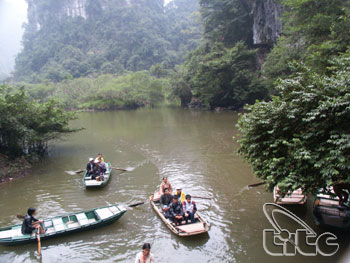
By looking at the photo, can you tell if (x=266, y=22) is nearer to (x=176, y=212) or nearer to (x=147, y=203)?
(x=147, y=203)

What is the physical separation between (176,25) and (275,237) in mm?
99129

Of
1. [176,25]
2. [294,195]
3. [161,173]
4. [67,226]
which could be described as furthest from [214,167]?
[176,25]

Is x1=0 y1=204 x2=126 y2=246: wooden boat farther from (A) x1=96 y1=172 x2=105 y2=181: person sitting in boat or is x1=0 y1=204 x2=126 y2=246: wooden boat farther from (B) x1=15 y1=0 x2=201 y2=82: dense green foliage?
(B) x1=15 y1=0 x2=201 y2=82: dense green foliage

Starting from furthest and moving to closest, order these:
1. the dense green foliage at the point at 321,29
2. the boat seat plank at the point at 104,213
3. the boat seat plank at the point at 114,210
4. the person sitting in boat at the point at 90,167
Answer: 1. the dense green foliage at the point at 321,29
2. the person sitting in boat at the point at 90,167
3. the boat seat plank at the point at 114,210
4. the boat seat plank at the point at 104,213

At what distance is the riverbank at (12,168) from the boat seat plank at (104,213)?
620cm

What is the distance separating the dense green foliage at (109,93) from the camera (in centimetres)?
5234

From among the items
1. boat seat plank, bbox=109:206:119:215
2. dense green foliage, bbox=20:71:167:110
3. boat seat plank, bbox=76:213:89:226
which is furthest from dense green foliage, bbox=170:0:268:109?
boat seat plank, bbox=76:213:89:226

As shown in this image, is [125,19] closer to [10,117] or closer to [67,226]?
[10,117]

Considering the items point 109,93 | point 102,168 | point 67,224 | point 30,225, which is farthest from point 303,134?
point 109,93

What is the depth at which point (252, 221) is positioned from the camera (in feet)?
28.8

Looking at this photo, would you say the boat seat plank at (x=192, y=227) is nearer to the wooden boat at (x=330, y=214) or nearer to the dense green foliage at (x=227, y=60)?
the wooden boat at (x=330, y=214)

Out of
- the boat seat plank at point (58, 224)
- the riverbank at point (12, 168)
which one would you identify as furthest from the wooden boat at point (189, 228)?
the riverbank at point (12, 168)

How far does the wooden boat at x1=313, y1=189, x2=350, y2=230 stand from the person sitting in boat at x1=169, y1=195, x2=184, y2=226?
3.69 meters

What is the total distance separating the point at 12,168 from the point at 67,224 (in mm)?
6677
